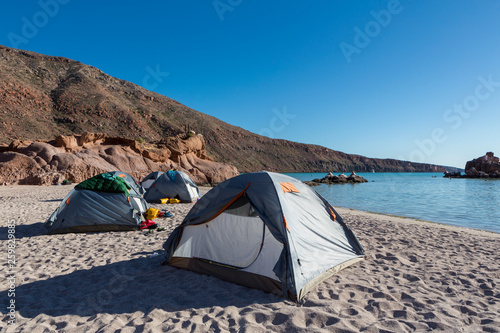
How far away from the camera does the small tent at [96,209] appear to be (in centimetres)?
710

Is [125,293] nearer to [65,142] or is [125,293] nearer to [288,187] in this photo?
[288,187]

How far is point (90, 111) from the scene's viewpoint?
48.2 meters

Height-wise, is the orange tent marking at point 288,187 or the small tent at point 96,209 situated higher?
the orange tent marking at point 288,187

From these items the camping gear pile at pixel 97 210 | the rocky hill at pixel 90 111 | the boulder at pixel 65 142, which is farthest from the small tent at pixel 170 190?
the rocky hill at pixel 90 111

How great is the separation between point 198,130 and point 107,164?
45435 mm

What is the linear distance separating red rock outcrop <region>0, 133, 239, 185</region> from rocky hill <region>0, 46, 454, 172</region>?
8.26 metres

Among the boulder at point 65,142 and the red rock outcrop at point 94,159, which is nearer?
the red rock outcrop at point 94,159

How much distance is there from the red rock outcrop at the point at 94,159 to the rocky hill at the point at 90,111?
27.1 feet

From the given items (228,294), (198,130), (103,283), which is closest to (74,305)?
(103,283)

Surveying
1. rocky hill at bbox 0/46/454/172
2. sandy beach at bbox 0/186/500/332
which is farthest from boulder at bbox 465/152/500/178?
sandy beach at bbox 0/186/500/332

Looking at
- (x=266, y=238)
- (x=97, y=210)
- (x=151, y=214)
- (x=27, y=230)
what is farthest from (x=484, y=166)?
(x=27, y=230)

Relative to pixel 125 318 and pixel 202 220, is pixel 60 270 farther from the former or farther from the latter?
pixel 202 220

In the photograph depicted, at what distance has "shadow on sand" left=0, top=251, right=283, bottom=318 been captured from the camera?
11.3 feet

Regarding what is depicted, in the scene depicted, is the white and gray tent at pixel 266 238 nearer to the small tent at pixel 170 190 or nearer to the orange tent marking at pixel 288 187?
the orange tent marking at pixel 288 187
